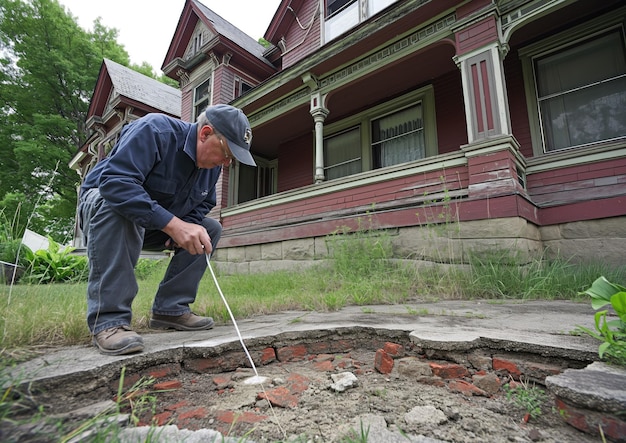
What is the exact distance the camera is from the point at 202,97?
9766 millimetres

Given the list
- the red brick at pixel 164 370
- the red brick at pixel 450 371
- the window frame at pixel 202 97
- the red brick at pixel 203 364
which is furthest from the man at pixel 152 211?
the window frame at pixel 202 97

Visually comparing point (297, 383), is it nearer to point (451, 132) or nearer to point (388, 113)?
point (451, 132)

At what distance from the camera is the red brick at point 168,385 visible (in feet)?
4.11

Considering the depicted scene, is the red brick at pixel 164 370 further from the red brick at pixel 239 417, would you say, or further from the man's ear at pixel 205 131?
the man's ear at pixel 205 131

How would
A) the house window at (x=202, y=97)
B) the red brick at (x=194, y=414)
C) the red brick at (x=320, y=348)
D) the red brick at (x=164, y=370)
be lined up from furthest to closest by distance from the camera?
the house window at (x=202, y=97), the red brick at (x=320, y=348), the red brick at (x=164, y=370), the red brick at (x=194, y=414)

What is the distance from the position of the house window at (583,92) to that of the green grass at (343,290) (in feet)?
7.22

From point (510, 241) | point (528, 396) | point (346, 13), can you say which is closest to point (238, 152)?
point (528, 396)

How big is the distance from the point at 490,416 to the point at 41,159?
20.4 m

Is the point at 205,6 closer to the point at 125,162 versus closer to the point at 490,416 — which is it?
the point at 125,162

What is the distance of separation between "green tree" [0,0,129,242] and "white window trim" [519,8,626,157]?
1844cm

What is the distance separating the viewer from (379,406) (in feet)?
3.67

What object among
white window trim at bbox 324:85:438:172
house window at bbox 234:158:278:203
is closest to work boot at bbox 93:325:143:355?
white window trim at bbox 324:85:438:172

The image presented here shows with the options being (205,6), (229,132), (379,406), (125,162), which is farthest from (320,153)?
(205,6)

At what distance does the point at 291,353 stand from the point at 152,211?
3.22 feet
